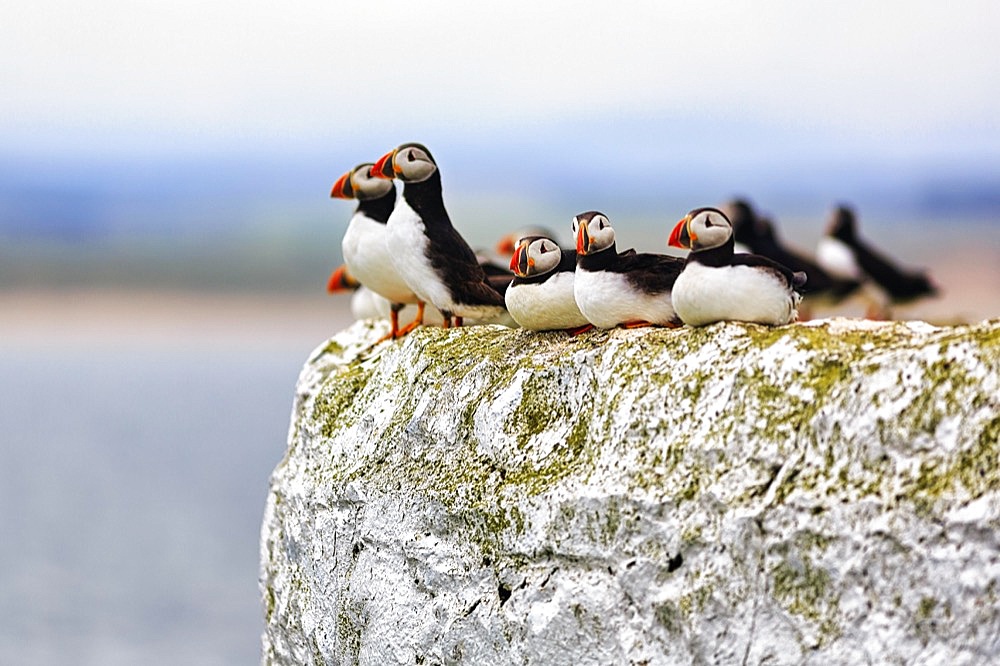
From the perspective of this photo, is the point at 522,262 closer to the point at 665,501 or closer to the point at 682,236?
the point at 682,236

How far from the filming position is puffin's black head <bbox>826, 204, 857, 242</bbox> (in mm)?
18953

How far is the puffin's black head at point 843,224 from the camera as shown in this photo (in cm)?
1895

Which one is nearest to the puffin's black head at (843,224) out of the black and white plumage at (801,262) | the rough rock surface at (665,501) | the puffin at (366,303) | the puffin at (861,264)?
the puffin at (861,264)

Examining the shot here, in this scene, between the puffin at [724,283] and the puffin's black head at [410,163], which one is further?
the puffin's black head at [410,163]

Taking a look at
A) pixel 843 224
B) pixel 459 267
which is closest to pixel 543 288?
pixel 459 267

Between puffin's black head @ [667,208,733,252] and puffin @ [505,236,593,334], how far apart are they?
831mm

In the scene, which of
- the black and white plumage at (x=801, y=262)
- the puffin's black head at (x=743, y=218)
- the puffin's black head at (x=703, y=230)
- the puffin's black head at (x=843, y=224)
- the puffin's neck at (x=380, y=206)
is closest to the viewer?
the puffin's black head at (x=703, y=230)

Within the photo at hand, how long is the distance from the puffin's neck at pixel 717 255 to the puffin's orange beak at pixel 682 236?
81mm

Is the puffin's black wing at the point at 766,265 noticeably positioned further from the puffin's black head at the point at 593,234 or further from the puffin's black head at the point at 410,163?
the puffin's black head at the point at 410,163

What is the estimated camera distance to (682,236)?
6.35 meters

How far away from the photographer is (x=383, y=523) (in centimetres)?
726

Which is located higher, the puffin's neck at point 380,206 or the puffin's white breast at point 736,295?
the puffin's neck at point 380,206

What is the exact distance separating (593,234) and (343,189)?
104 inches

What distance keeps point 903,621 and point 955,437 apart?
739mm
